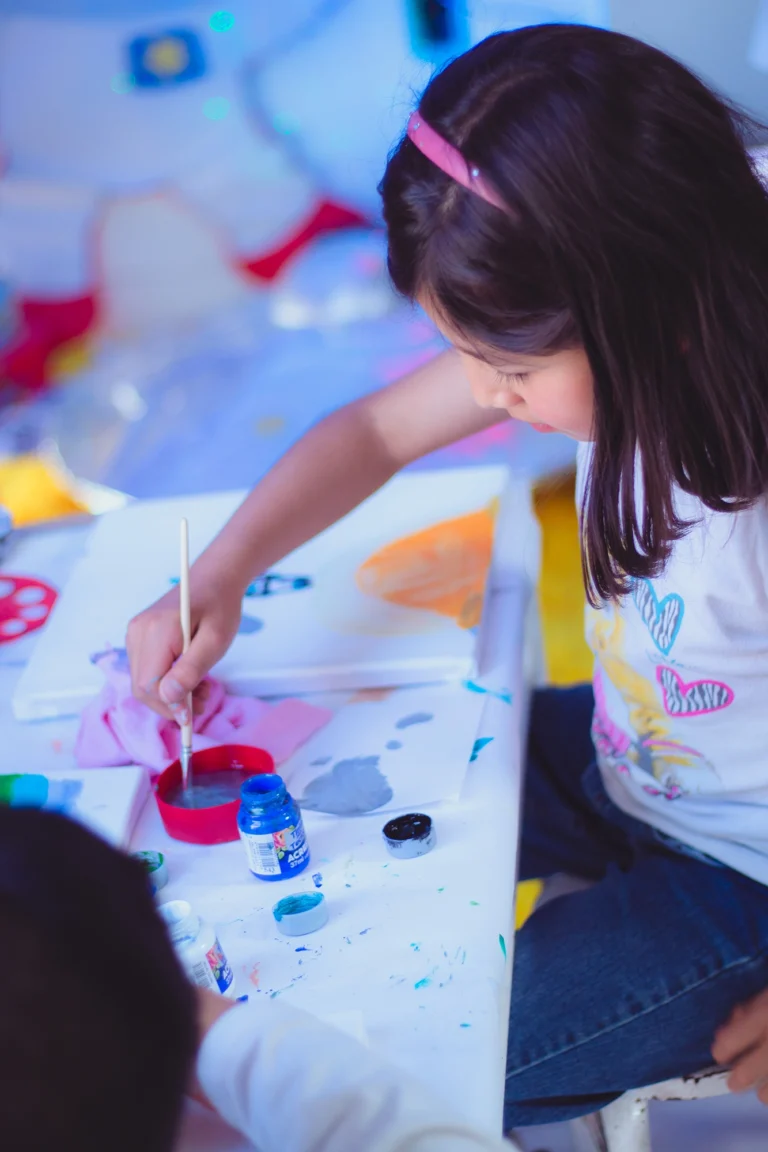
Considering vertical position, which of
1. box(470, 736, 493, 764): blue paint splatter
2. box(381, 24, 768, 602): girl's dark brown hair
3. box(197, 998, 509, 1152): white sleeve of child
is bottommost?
box(470, 736, 493, 764): blue paint splatter

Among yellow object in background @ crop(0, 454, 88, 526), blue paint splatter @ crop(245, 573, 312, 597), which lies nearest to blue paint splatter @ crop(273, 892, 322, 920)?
blue paint splatter @ crop(245, 573, 312, 597)

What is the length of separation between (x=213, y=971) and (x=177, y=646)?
29 centimetres

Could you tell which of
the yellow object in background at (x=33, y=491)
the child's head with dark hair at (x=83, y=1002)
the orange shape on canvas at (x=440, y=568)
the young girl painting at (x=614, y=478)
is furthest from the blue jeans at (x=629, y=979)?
the yellow object in background at (x=33, y=491)

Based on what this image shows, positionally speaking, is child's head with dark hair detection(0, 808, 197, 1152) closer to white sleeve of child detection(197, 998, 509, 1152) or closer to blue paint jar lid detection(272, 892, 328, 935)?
white sleeve of child detection(197, 998, 509, 1152)

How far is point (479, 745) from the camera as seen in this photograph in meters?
0.77

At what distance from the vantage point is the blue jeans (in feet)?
2.56

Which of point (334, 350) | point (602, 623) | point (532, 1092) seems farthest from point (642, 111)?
point (334, 350)

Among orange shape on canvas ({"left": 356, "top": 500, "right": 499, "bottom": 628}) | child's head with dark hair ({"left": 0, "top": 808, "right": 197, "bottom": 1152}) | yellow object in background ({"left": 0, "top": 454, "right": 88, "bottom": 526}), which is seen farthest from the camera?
yellow object in background ({"left": 0, "top": 454, "right": 88, "bottom": 526})

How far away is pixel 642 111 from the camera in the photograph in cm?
64

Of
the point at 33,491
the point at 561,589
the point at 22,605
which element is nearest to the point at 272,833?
the point at 22,605

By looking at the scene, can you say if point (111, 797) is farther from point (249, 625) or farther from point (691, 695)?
point (691, 695)

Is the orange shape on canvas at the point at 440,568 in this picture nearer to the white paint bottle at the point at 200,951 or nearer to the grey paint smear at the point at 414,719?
the grey paint smear at the point at 414,719

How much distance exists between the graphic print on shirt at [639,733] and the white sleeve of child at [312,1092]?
39 cm

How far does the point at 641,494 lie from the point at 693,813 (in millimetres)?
231
